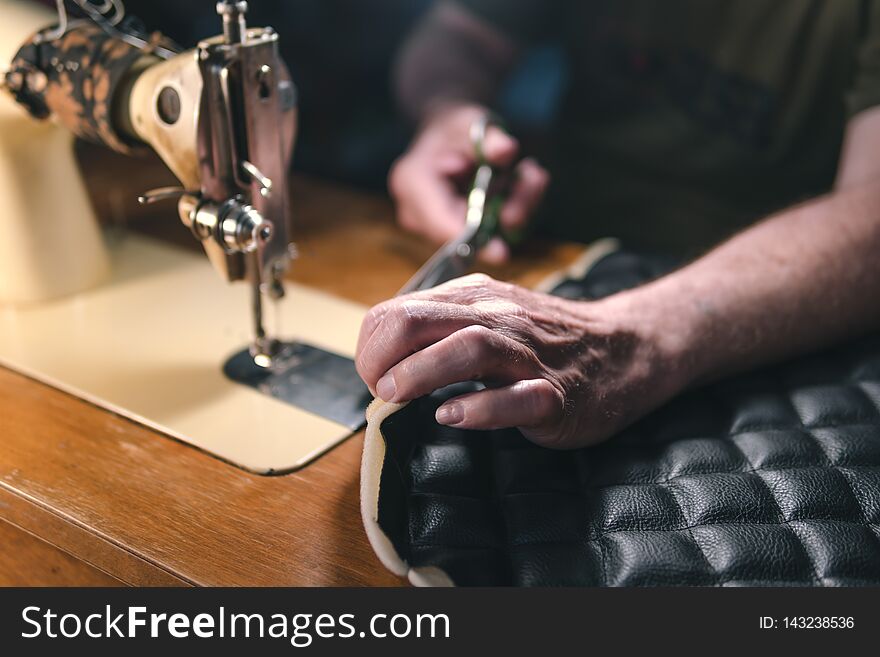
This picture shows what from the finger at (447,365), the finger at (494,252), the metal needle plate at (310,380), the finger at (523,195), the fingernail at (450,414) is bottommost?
the finger at (494,252)

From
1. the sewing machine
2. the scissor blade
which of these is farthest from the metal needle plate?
the scissor blade

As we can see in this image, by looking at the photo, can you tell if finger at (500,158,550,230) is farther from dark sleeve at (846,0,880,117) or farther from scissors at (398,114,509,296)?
dark sleeve at (846,0,880,117)

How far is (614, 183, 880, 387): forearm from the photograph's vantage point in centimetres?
78

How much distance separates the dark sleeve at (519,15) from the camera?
1531mm

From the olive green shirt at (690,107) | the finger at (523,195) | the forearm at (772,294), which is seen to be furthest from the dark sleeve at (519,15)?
the forearm at (772,294)

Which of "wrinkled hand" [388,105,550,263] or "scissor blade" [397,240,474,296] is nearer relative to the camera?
"scissor blade" [397,240,474,296]

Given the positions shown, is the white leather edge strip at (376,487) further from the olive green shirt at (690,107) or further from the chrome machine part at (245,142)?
the olive green shirt at (690,107)

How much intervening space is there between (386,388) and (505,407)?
9 cm

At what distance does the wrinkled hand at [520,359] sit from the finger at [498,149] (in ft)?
1.34

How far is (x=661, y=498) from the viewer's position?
0.63 metres

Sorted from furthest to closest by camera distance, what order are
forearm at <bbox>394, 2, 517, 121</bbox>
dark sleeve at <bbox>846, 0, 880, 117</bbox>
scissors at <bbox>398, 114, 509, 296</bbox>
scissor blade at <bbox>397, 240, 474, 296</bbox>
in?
forearm at <bbox>394, 2, 517, 121</bbox>, dark sleeve at <bbox>846, 0, 880, 117</bbox>, scissors at <bbox>398, 114, 509, 296</bbox>, scissor blade at <bbox>397, 240, 474, 296</bbox>

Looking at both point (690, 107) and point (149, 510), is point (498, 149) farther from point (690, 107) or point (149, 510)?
point (149, 510)

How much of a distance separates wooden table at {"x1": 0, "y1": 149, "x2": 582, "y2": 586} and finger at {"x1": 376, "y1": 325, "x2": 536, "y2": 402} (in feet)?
0.40

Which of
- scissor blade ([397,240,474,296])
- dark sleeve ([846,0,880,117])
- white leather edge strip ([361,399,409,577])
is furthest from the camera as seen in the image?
dark sleeve ([846,0,880,117])
